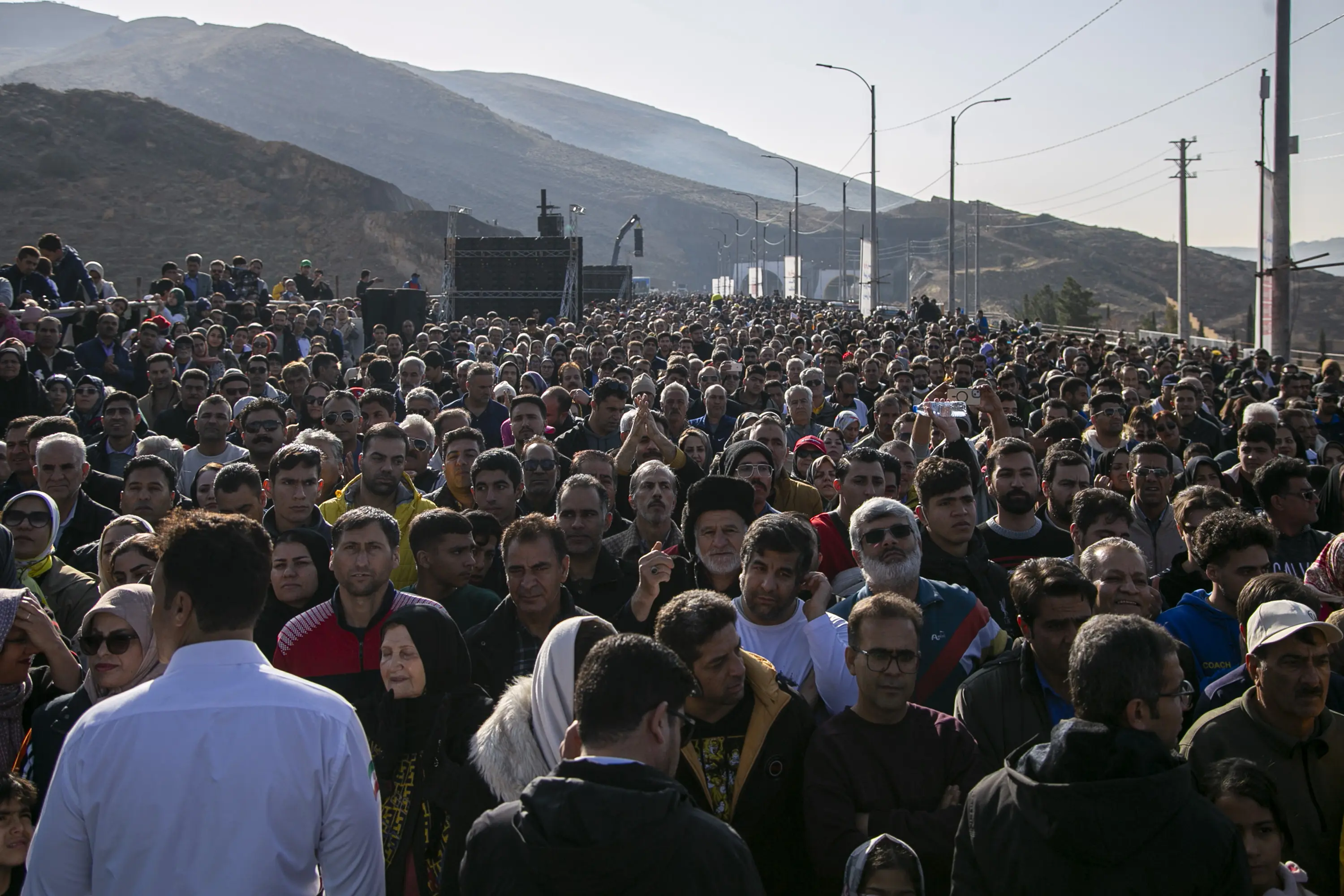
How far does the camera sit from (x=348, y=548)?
485cm

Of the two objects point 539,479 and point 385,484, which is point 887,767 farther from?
point 539,479

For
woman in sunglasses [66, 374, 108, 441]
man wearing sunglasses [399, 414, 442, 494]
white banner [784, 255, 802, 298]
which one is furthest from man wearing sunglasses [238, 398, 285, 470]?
white banner [784, 255, 802, 298]

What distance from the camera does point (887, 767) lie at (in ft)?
12.7

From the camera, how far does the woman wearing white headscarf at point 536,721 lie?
3.33 metres

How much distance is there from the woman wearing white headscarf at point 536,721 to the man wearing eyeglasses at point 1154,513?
465 cm

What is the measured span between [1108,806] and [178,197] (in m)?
71.6

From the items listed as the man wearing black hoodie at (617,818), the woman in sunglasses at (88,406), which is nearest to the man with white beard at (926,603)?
the man wearing black hoodie at (617,818)

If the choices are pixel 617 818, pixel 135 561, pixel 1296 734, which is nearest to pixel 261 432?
pixel 135 561

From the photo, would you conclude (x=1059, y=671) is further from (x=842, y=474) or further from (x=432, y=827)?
(x=842, y=474)

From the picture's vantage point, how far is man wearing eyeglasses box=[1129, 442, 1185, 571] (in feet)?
23.6

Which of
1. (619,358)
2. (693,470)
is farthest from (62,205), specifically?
(693,470)

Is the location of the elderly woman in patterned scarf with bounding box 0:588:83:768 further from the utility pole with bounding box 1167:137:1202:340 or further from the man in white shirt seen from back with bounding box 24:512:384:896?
the utility pole with bounding box 1167:137:1202:340

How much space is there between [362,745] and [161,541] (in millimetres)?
771

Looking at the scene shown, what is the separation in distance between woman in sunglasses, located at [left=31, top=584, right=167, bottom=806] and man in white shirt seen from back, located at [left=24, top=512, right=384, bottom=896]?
1.19m
